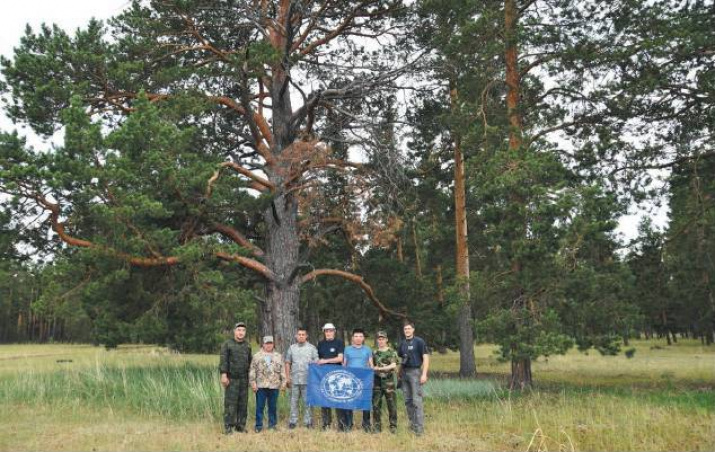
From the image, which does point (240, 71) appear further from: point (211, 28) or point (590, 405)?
point (590, 405)

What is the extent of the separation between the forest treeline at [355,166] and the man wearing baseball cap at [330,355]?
343 centimetres

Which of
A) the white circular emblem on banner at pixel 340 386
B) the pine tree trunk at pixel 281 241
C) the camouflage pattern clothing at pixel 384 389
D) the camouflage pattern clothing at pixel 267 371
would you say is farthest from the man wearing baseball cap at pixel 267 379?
the pine tree trunk at pixel 281 241

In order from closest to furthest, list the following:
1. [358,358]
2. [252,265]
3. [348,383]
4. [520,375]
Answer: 1. [348,383]
2. [358,358]
3. [520,375]
4. [252,265]

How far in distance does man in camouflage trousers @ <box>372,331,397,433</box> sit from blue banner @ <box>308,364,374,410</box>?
162mm

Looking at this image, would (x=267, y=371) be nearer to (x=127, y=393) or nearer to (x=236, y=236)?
(x=127, y=393)

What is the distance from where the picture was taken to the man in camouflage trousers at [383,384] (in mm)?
8633

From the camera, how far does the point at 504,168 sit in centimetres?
1228

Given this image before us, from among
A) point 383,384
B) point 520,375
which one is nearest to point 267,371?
point 383,384

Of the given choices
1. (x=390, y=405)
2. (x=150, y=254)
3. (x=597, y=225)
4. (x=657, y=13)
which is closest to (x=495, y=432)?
(x=390, y=405)

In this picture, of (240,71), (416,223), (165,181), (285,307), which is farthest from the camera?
(416,223)

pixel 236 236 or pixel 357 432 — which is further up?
pixel 236 236

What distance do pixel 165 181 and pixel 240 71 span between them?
410 centimetres

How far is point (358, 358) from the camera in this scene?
9.00 m

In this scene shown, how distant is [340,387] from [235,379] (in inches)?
65.9
